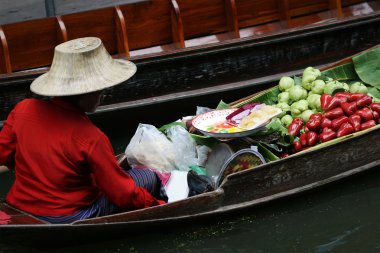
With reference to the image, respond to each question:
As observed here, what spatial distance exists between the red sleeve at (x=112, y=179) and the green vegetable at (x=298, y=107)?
1600mm

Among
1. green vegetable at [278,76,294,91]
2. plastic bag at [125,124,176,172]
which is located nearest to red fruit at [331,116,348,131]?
green vegetable at [278,76,294,91]

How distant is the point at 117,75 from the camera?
4.01m

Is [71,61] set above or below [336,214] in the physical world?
above

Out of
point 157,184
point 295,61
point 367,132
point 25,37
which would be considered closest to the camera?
point 157,184

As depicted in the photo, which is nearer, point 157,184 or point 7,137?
point 7,137

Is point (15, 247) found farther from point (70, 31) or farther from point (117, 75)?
point (70, 31)

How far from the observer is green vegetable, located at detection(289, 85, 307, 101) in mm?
5328

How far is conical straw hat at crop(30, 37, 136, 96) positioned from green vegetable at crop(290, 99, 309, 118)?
5.57ft

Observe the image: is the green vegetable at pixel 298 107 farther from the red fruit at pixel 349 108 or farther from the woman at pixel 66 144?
the woman at pixel 66 144

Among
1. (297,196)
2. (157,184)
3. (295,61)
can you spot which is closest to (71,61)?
(157,184)

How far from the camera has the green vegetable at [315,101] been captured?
5199 mm

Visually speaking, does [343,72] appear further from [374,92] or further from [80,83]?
[80,83]

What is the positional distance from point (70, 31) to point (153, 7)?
795 millimetres

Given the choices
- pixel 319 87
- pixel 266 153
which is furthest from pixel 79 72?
pixel 319 87
